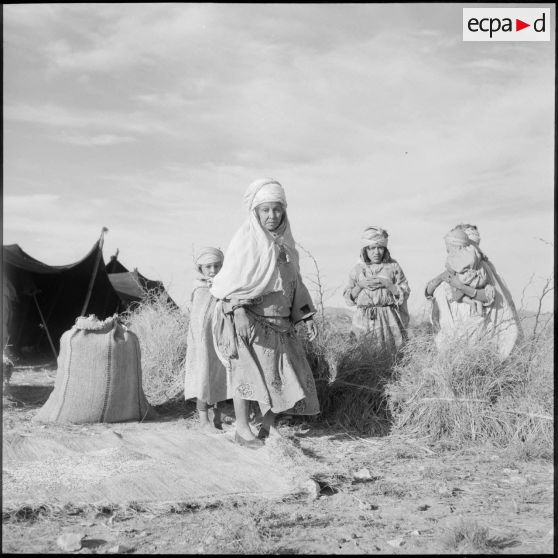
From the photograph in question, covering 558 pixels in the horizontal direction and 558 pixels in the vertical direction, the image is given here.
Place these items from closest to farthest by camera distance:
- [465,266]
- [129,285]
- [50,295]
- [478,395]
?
[478,395]
[465,266]
[50,295]
[129,285]

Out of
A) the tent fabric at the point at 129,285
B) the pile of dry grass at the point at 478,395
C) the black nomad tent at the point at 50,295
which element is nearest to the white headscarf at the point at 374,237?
the pile of dry grass at the point at 478,395

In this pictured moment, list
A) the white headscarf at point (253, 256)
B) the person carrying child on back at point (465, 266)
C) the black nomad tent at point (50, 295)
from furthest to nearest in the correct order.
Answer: the black nomad tent at point (50, 295)
the person carrying child on back at point (465, 266)
the white headscarf at point (253, 256)

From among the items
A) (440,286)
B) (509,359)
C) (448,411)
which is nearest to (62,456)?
(448,411)

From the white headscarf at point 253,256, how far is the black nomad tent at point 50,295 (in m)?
6.94

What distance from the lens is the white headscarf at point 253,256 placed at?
4.41 meters

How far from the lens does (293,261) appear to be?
185 inches

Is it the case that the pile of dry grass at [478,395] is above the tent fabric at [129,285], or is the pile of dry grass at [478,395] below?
below

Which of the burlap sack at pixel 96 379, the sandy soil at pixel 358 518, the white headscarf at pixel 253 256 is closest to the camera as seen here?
the sandy soil at pixel 358 518

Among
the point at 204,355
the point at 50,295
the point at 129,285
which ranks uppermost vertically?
→ the point at 129,285

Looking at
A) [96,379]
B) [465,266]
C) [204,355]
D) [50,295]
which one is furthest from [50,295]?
[465,266]

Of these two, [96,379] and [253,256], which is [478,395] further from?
[96,379]

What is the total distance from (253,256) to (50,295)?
7966 mm

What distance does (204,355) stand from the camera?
17.0 feet

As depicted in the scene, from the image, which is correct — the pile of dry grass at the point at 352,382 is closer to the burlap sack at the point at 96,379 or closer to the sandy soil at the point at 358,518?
the sandy soil at the point at 358,518
